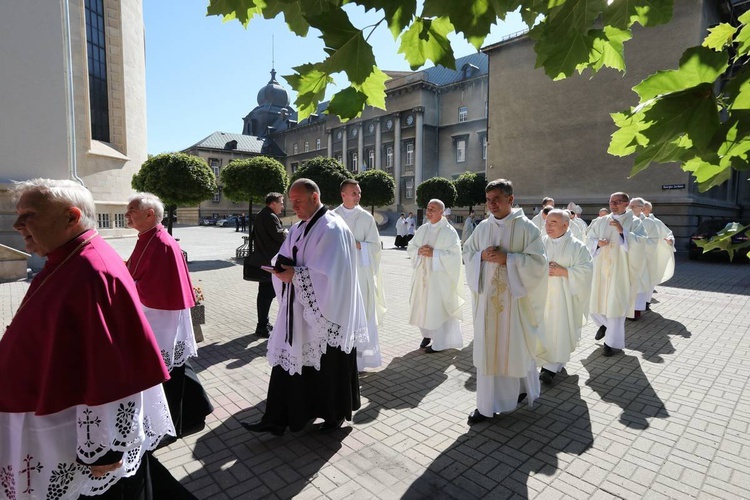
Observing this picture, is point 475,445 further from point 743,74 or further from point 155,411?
point 743,74

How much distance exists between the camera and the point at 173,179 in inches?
594

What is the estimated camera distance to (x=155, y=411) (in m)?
2.22

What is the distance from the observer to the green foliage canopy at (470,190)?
108ft

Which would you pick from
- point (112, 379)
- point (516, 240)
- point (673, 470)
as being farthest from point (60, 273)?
point (673, 470)

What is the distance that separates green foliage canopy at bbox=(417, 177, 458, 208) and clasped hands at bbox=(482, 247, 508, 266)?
28263mm

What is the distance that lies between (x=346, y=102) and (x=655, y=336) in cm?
757

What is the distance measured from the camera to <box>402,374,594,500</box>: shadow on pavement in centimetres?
306

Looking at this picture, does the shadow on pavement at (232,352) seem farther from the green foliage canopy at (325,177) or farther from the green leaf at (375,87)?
the green foliage canopy at (325,177)

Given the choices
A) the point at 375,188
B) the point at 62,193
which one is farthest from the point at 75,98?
the point at 62,193

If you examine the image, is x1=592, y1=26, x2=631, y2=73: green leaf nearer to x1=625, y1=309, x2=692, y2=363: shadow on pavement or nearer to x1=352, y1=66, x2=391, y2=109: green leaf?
x1=352, y1=66, x2=391, y2=109: green leaf

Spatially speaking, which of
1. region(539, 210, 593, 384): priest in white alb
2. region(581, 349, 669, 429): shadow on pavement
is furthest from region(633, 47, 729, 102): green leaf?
region(539, 210, 593, 384): priest in white alb

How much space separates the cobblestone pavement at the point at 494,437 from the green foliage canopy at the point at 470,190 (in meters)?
27.0

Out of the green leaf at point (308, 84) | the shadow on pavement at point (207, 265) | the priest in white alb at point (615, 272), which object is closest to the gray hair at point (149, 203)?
the green leaf at point (308, 84)

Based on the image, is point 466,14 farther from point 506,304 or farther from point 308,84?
point 506,304
